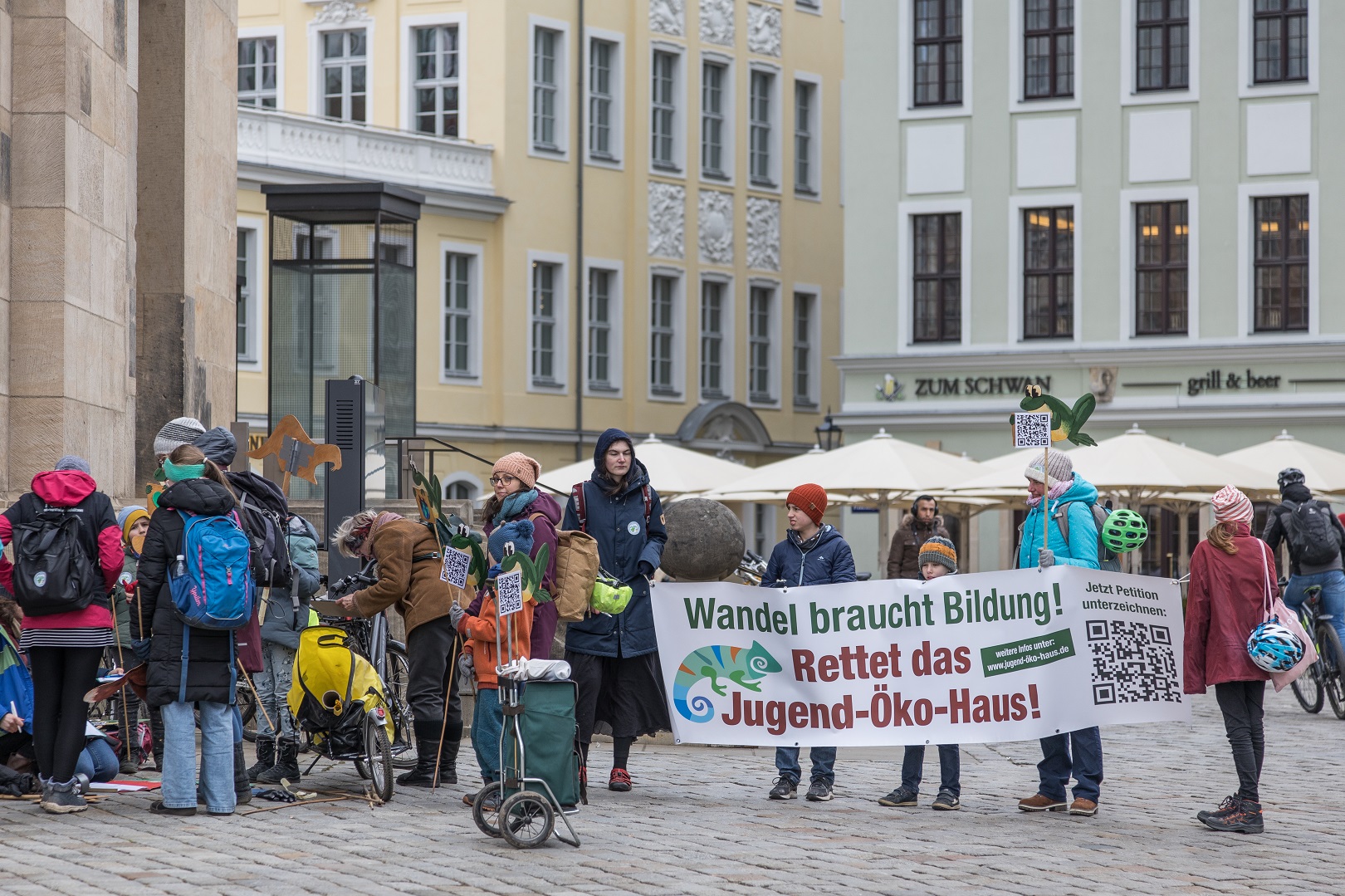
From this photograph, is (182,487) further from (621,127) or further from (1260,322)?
(621,127)

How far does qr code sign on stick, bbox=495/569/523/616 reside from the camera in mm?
9508

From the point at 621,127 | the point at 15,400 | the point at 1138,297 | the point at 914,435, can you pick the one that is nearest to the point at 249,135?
the point at 621,127

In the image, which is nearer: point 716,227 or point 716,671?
point 716,671

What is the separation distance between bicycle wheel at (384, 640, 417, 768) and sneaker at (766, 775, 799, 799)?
76.5 inches

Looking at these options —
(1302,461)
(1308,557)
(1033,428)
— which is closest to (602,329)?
(1302,461)

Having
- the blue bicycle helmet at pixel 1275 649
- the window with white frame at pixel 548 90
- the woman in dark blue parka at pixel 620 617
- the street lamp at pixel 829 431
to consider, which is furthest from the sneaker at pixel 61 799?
the window with white frame at pixel 548 90

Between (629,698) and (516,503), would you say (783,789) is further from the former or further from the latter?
(516,503)

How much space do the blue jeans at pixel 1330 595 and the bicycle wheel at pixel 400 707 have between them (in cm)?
809

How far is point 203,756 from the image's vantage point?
10.1 m

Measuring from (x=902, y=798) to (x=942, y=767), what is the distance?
0.86 feet

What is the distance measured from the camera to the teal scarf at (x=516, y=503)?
10.2 meters

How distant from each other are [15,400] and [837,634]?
5788 millimetres

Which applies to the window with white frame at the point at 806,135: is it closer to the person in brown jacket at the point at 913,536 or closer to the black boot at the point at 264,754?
the person in brown jacket at the point at 913,536

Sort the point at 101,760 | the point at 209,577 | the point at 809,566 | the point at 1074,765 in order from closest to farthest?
1. the point at 209,577
2. the point at 1074,765
3. the point at 101,760
4. the point at 809,566
